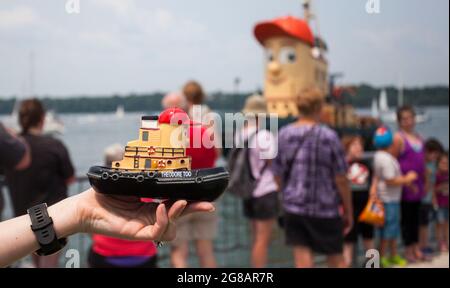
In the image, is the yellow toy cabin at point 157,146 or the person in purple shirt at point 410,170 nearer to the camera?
the yellow toy cabin at point 157,146

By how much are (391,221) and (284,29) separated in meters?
7.03

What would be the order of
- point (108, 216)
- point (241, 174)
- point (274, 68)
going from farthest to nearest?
point (274, 68) → point (241, 174) → point (108, 216)

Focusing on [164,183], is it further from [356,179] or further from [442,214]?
[442,214]

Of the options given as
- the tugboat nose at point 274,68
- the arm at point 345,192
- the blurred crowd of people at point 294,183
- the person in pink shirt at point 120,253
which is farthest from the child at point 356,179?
the tugboat nose at point 274,68

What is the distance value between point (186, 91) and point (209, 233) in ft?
3.09

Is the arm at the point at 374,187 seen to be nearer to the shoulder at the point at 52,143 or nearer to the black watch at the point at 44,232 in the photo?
the shoulder at the point at 52,143

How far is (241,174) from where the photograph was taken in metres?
3.86

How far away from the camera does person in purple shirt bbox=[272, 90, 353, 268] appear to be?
10.5 ft

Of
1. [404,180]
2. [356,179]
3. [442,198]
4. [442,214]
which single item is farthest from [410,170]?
[442,214]

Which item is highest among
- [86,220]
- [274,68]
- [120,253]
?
[274,68]

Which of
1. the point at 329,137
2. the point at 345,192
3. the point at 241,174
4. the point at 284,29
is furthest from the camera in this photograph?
the point at 284,29

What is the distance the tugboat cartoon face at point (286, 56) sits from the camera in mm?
10656

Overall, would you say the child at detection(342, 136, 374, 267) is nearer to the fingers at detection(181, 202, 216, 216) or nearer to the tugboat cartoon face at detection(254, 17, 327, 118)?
the fingers at detection(181, 202, 216, 216)

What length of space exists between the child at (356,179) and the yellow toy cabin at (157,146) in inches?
116
